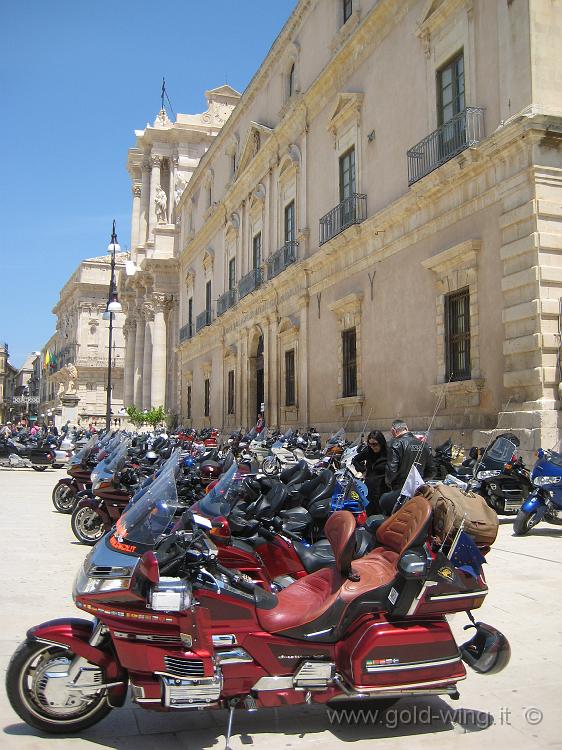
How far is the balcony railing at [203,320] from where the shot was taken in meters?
32.1

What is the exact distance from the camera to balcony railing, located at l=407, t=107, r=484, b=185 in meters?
12.3

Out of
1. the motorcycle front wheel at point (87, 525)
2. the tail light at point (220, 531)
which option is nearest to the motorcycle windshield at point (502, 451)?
the motorcycle front wheel at point (87, 525)

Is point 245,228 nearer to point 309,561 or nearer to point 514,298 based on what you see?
point 514,298

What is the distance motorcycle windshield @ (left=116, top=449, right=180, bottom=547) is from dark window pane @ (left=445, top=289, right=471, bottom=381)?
9.63m

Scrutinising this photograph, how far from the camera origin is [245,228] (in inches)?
1070

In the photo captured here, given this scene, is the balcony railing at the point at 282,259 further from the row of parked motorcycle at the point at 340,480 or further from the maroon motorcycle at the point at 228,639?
the maroon motorcycle at the point at 228,639

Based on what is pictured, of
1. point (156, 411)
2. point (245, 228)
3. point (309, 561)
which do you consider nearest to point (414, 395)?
point (309, 561)

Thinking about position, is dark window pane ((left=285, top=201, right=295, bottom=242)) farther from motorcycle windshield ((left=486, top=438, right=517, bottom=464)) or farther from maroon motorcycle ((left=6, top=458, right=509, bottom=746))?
maroon motorcycle ((left=6, top=458, right=509, bottom=746))

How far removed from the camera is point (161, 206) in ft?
149

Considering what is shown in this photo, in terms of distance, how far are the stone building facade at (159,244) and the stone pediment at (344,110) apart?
79.9ft

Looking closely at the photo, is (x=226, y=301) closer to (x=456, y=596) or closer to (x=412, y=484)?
(x=412, y=484)

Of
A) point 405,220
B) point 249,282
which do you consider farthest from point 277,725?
point 249,282

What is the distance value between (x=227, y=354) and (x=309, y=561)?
24.9 metres

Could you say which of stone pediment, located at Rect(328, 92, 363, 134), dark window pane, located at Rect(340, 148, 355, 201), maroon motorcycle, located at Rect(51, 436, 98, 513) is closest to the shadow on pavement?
maroon motorcycle, located at Rect(51, 436, 98, 513)
